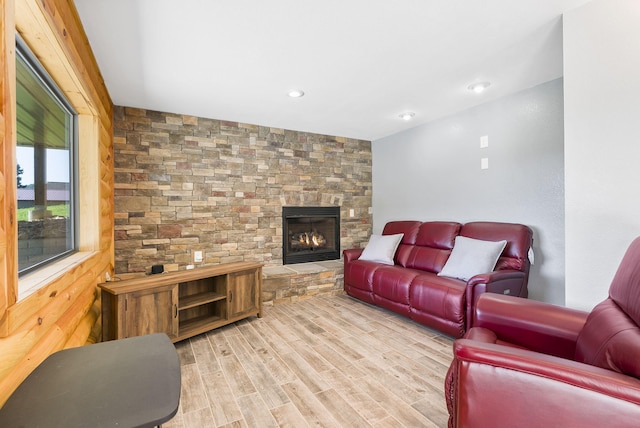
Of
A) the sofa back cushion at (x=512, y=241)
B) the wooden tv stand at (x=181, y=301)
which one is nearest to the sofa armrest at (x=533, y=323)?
the sofa back cushion at (x=512, y=241)

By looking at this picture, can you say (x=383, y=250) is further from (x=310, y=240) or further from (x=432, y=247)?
(x=310, y=240)

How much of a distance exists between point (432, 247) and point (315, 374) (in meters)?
2.15

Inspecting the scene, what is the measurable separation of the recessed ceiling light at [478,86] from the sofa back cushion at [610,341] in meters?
2.12

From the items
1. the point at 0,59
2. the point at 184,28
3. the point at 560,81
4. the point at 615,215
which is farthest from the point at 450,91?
the point at 0,59

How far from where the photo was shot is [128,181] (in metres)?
3.15

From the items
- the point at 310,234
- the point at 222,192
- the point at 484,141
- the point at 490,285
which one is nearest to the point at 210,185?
the point at 222,192

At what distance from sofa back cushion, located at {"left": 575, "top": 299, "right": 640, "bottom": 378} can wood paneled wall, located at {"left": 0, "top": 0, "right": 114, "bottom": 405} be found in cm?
190

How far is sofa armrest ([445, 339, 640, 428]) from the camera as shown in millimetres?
850

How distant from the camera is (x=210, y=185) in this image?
3580 millimetres

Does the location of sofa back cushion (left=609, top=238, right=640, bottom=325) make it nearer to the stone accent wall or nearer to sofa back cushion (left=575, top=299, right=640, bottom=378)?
sofa back cushion (left=575, top=299, right=640, bottom=378)

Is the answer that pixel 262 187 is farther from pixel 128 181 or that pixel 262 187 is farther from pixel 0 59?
pixel 0 59

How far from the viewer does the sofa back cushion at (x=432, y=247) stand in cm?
335

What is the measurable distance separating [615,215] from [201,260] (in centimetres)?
361

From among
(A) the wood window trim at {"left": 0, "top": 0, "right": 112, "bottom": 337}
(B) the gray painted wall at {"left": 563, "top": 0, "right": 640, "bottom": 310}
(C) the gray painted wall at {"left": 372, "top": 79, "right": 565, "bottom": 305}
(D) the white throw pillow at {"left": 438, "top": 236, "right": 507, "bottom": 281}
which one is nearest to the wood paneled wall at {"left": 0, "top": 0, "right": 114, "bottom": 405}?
(A) the wood window trim at {"left": 0, "top": 0, "right": 112, "bottom": 337}
